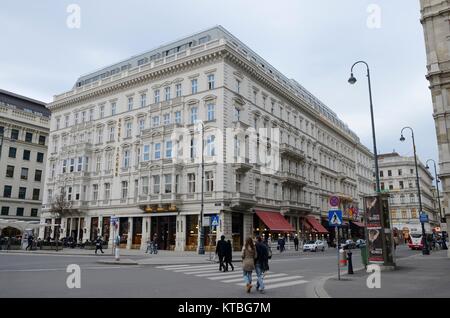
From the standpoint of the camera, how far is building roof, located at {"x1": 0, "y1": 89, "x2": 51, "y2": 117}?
65.3 meters

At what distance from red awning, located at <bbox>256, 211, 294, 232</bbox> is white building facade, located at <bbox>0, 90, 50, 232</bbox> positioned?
44.2 meters

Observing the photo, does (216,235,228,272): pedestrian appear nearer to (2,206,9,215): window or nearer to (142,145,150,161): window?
(142,145,150,161): window

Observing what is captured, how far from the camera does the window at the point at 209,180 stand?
3728 cm

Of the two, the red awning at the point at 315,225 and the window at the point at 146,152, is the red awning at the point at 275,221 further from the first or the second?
the window at the point at 146,152

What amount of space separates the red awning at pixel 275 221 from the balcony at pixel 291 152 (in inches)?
293

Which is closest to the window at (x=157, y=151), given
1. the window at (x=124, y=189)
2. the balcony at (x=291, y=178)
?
the window at (x=124, y=189)

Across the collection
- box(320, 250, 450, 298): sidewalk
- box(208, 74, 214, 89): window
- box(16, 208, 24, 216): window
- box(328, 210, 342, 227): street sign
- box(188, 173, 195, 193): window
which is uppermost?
box(208, 74, 214, 89): window

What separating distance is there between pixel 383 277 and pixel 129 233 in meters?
32.7

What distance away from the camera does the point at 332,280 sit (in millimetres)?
14188

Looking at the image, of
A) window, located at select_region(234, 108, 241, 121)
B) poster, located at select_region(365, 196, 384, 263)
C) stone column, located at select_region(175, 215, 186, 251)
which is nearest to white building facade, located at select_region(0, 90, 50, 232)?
stone column, located at select_region(175, 215, 186, 251)

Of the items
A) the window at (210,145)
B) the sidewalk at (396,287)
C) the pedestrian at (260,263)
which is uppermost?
the window at (210,145)
